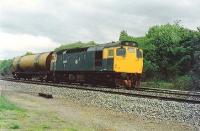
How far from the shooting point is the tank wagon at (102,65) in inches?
1224

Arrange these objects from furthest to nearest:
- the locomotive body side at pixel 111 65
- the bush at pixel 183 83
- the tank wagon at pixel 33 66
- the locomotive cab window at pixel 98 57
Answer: the tank wagon at pixel 33 66 < the bush at pixel 183 83 < the locomotive cab window at pixel 98 57 < the locomotive body side at pixel 111 65

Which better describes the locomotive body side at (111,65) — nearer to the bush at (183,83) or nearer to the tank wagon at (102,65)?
the tank wagon at (102,65)

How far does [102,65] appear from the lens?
32.2 meters

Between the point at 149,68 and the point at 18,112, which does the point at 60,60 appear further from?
the point at 18,112

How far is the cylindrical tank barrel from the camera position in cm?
4525

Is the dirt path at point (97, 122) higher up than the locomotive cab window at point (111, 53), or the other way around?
the locomotive cab window at point (111, 53)

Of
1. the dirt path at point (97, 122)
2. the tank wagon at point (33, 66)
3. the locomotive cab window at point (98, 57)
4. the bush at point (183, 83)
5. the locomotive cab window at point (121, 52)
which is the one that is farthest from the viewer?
the tank wagon at point (33, 66)

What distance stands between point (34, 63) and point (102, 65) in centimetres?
1761

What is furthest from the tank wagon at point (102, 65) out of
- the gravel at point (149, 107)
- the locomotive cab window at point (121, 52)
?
the gravel at point (149, 107)

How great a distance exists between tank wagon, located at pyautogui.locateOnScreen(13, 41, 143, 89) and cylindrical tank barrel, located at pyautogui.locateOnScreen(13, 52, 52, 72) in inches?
120

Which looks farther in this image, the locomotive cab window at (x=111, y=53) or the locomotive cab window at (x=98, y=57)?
the locomotive cab window at (x=98, y=57)

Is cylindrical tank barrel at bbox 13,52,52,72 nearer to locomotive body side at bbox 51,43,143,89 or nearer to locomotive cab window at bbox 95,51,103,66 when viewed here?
locomotive body side at bbox 51,43,143,89

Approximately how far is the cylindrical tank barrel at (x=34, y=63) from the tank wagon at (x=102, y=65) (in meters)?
3.04

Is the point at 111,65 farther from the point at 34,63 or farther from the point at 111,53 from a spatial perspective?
the point at 34,63
